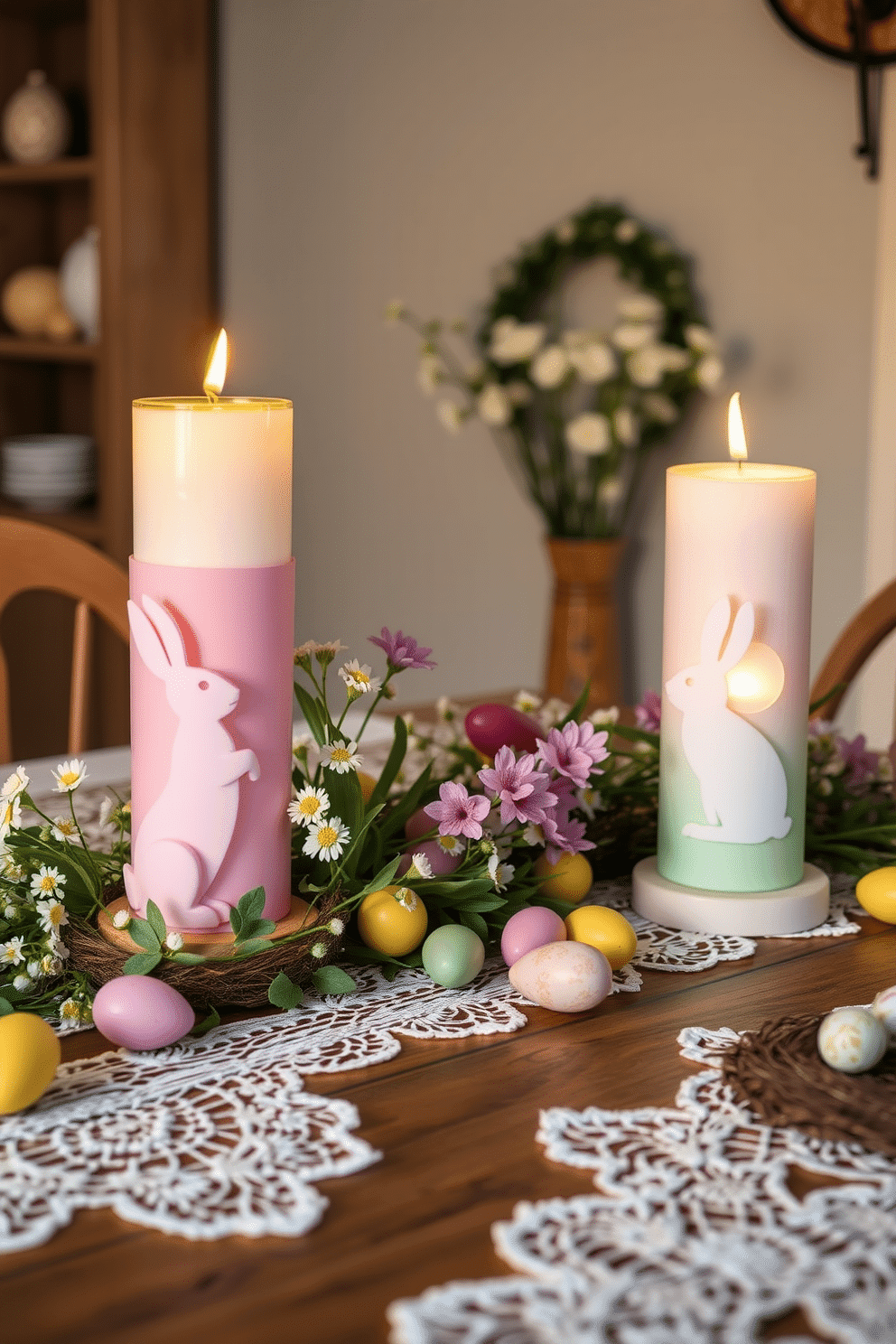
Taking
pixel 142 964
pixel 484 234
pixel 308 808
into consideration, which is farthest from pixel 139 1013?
pixel 484 234

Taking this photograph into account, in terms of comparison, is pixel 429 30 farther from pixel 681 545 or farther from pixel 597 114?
pixel 681 545

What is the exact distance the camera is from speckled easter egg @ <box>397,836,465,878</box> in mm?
821

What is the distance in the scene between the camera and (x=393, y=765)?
867 millimetres

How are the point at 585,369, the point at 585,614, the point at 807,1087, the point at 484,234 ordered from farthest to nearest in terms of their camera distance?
1. the point at 484,234
2. the point at 585,614
3. the point at 585,369
4. the point at 807,1087

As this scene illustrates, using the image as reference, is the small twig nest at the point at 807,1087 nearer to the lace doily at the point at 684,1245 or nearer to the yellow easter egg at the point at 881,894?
the lace doily at the point at 684,1245

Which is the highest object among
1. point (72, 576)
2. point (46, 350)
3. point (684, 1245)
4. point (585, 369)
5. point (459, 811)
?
point (46, 350)

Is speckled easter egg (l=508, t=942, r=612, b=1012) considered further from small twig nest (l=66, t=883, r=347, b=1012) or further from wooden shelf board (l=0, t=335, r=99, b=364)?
wooden shelf board (l=0, t=335, r=99, b=364)

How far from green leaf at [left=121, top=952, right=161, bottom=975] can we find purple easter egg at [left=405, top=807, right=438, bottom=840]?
0.21 m

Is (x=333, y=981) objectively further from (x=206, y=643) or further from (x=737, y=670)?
(x=737, y=670)

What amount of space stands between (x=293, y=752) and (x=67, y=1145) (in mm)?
362

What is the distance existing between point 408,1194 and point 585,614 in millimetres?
1912

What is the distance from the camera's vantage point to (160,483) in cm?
71

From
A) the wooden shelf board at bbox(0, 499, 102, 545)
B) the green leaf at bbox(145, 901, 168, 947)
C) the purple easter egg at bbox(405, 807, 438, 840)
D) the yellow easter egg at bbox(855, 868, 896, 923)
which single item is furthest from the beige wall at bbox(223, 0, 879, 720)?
the green leaf at bbox(145, 901, 168, 947)

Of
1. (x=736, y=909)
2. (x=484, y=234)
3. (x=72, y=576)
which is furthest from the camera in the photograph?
(x=484, y=234)
